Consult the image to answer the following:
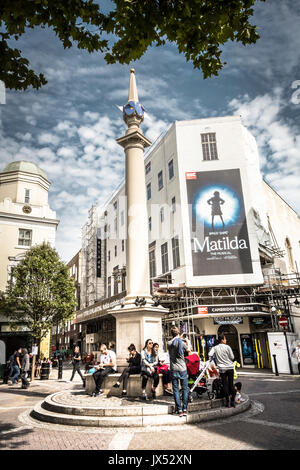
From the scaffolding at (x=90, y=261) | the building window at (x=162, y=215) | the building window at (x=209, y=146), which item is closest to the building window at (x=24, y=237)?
the building window at (x=162, y=215)

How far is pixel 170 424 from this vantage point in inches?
265

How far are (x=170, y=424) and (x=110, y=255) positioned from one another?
37.2 m

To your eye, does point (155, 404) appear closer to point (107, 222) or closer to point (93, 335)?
point (93, 335)

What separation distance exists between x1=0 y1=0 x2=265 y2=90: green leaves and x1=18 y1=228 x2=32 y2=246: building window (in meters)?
24.5

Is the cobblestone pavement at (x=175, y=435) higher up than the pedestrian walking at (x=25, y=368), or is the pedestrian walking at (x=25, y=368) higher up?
the pedestrian walking at (x=25, y=368)

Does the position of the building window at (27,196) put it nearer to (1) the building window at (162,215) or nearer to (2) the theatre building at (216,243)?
(2) the theatre building at (216,243)

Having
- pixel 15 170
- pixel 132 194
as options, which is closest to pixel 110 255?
pixel 15 170

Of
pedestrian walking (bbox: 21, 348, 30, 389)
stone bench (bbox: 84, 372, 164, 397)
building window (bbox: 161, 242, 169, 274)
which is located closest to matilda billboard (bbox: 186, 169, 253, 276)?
building window (bbox: 161, 242, 169, 274)

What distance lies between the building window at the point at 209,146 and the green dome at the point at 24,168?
15.3 metres

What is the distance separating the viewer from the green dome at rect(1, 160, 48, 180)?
3064 cm

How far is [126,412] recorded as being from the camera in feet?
23.8

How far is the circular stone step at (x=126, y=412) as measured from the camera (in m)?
6.80

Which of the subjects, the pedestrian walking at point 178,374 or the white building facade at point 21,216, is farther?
the white building facade at point 21,216

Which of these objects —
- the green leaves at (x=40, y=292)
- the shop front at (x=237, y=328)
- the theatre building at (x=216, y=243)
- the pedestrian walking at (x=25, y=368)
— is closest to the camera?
the pedestrian walking at (x=25, y=368)
